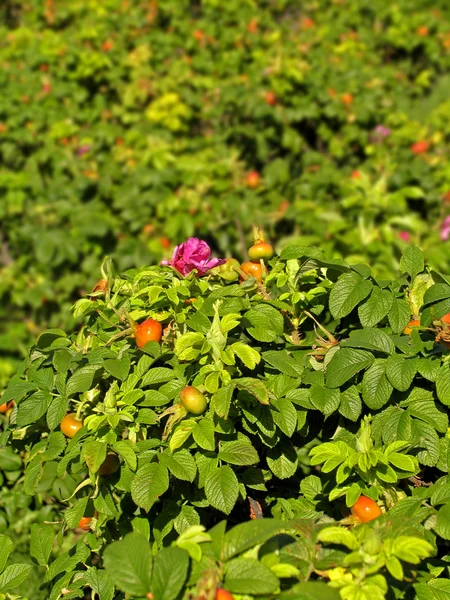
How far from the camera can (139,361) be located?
4.87 ft

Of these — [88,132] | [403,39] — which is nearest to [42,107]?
[88,132]

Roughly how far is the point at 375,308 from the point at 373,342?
0.33ft

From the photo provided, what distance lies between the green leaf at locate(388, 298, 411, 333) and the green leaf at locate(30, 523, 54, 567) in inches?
34.5

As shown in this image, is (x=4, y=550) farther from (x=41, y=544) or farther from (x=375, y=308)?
(x=375, y=308)

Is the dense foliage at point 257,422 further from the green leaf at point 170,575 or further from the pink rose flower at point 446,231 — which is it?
the pink rose flower at point 446,231

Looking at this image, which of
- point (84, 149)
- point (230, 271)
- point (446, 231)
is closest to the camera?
point (230, 271)

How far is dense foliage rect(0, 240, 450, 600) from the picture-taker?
45.0 inches

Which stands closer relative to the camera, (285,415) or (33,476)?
(285,415)

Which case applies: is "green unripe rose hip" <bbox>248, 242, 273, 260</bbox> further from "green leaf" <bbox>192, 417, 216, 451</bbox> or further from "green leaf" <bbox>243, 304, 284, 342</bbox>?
"green leaf" <bbox>192, 417, 216, 451</bbox>

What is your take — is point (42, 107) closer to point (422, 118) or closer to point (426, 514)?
point (422, 118)

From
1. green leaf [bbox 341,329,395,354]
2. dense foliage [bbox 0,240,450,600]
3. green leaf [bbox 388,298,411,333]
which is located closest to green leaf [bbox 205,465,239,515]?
dense foliage [bbox 0,240,450,600]

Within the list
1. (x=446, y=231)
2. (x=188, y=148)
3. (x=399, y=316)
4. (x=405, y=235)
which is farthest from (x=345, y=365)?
(x=188, y=148)

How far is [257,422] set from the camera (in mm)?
1363

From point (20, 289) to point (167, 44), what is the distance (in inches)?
114
